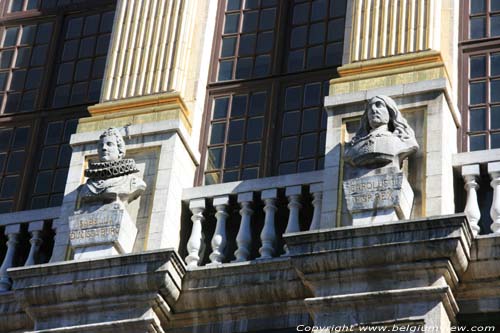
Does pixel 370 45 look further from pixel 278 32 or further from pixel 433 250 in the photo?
pixel 433 250

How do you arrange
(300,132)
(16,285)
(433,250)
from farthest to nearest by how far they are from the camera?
(300,132) → (16,285) → (433,250)

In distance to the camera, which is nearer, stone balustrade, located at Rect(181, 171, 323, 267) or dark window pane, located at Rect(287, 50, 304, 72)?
stone balustrade, located at Rect(181, 171, 323, 267)

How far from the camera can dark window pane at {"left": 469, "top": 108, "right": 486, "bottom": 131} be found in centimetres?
2162

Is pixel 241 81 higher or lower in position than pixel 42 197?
higher

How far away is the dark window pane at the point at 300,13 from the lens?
2402 centimetres

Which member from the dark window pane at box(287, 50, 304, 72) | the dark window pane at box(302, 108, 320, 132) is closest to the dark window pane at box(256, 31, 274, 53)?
the dark window pane at box(287, 50, 304, 72)

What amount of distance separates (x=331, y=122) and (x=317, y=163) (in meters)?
1.15

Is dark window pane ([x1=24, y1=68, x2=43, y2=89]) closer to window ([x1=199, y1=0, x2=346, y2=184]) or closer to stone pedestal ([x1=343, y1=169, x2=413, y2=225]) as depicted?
window ([x1=199, y1=0, x2=346, y2=184])

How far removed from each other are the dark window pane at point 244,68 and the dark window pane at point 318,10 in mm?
1183

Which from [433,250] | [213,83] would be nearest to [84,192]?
[213,83]

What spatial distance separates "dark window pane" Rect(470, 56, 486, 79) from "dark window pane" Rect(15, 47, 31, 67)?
7.45m

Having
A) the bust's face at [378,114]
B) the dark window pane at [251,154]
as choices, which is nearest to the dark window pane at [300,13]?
the dark window pane at [251,154]

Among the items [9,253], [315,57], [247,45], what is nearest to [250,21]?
[247,45]

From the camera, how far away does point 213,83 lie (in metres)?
23.5
